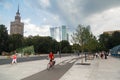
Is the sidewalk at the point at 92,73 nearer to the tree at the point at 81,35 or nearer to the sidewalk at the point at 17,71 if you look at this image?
the sidewalk at the point at 17,71

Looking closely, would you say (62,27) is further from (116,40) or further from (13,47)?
(116,40)

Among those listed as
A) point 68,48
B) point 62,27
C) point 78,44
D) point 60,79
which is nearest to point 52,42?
point 68,48

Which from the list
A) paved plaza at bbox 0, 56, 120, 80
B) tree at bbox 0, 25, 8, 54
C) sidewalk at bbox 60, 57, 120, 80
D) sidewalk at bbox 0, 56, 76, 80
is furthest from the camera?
tree at bbox 0, 25, 8, 54

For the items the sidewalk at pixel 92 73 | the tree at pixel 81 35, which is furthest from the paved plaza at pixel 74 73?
the tree at pixel 81 35

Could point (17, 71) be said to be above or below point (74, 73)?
above

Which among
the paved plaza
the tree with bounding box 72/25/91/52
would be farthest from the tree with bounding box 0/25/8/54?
the paved plaza

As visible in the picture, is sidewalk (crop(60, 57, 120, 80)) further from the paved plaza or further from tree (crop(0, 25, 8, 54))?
tree (crop(0, 25, 8, 54))

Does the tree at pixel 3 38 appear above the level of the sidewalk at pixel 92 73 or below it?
above

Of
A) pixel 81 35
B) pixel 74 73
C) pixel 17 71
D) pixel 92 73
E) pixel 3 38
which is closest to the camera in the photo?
pixel 74 73

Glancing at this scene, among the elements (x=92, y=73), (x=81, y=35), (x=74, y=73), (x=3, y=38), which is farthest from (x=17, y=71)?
(x=3, y=38)

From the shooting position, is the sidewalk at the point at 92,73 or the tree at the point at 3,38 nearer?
the sidewalk at the point at 92,73

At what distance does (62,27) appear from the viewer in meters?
79.6

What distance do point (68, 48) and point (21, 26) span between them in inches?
2045

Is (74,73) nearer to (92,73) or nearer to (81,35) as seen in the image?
(92,73)
